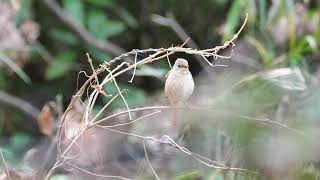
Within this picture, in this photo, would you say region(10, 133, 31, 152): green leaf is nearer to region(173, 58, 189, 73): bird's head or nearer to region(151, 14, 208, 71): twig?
region(151, 14, 208, 71): twig

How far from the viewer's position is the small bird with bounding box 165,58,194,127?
137cm

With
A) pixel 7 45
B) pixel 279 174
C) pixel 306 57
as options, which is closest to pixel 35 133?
pixel 7 45

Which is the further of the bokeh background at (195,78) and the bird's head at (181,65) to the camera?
the bokeh background at (195,78)

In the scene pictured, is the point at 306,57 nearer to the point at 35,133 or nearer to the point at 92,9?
the point at 92,9

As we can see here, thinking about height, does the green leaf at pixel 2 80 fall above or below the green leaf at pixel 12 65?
above

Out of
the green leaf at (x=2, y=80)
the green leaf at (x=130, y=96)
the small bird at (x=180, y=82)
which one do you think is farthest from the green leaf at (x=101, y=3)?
the small bird at (x=180, y=82)

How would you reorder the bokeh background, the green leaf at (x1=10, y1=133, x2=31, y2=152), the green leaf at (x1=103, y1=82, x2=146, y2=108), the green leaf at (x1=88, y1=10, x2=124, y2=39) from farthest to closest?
the green leaf at (x1=88, y1=10, x2=124, y2=39) < the green leaf at (x1=103, y1=82, x2=146, y2=108) < the green leaf at (x1=10, y1=133, x2=31, y2=152) < the bokeh background

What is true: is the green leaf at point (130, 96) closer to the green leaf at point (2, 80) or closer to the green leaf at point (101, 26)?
the green leaf at point (101, 26)

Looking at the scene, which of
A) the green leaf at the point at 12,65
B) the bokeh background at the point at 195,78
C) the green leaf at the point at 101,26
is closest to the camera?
the bokeh background at the point at 195,78

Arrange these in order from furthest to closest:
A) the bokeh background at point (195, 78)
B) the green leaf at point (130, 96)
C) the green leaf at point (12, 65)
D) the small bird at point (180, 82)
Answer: the green leaf at point (130, 96) < the green leaf at point (12, 65) < the bokeh background at point (195, 78) < the small bird at point (180, 82)

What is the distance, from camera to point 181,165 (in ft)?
6.41

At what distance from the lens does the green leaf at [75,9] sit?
3170mm

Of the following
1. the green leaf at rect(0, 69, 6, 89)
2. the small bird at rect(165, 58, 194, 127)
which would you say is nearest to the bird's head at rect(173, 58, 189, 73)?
the small bird at rect(165, 58, 194, 127)

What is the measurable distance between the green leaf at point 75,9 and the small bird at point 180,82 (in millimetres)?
1818
